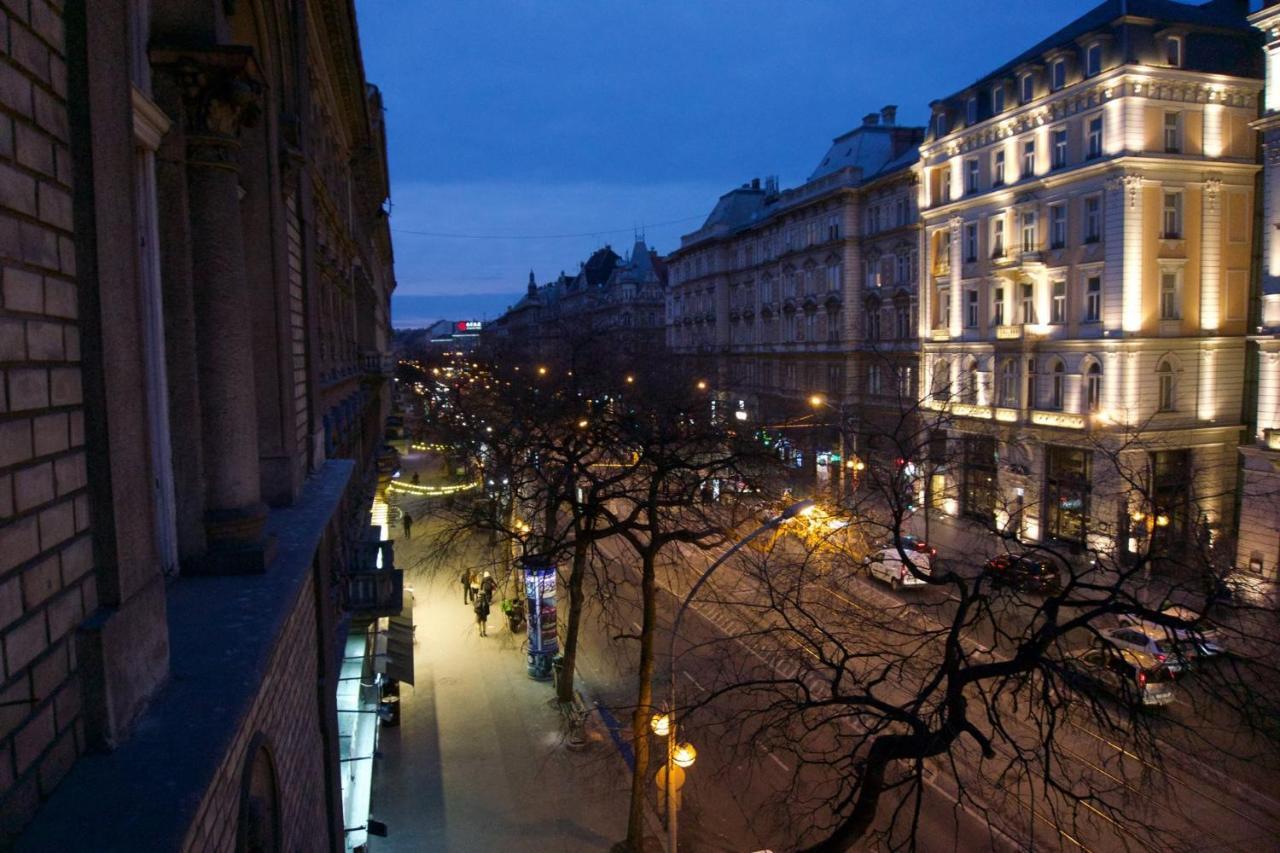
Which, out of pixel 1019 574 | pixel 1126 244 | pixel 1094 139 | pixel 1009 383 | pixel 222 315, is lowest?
pixel 1019 574

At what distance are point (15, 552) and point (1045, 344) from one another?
34698 millimetres

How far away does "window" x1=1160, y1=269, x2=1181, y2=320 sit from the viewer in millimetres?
30500

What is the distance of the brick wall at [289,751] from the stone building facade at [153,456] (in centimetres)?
4

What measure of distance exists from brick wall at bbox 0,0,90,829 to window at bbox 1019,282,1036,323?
35021mm

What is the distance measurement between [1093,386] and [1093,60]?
11.2 metres

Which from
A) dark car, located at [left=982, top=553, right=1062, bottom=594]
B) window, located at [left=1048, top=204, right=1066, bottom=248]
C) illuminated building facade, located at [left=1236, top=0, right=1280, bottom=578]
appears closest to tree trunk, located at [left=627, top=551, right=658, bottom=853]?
dark car, located at [left=982, top=553, right=1062, bottom=594]

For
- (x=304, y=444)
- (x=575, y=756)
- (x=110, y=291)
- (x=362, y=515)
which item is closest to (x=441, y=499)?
(x=362, y=515)

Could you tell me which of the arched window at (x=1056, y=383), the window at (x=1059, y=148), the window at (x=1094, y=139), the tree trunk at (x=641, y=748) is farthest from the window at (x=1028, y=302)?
the tree trunk at (x=641, y=748)

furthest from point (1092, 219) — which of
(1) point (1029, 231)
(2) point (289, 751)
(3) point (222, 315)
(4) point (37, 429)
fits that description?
(4) point (37, 429)

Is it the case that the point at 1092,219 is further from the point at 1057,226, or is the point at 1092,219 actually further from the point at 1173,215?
the point at 1173,215

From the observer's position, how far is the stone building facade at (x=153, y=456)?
3.24 metres

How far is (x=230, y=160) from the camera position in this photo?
676cm

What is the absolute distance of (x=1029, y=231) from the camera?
34.0m

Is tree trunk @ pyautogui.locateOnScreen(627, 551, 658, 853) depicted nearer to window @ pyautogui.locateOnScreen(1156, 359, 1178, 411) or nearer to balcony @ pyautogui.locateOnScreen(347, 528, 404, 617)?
balcony @ pyautogui.locateOnScreen(347, 528, 404, 617)
